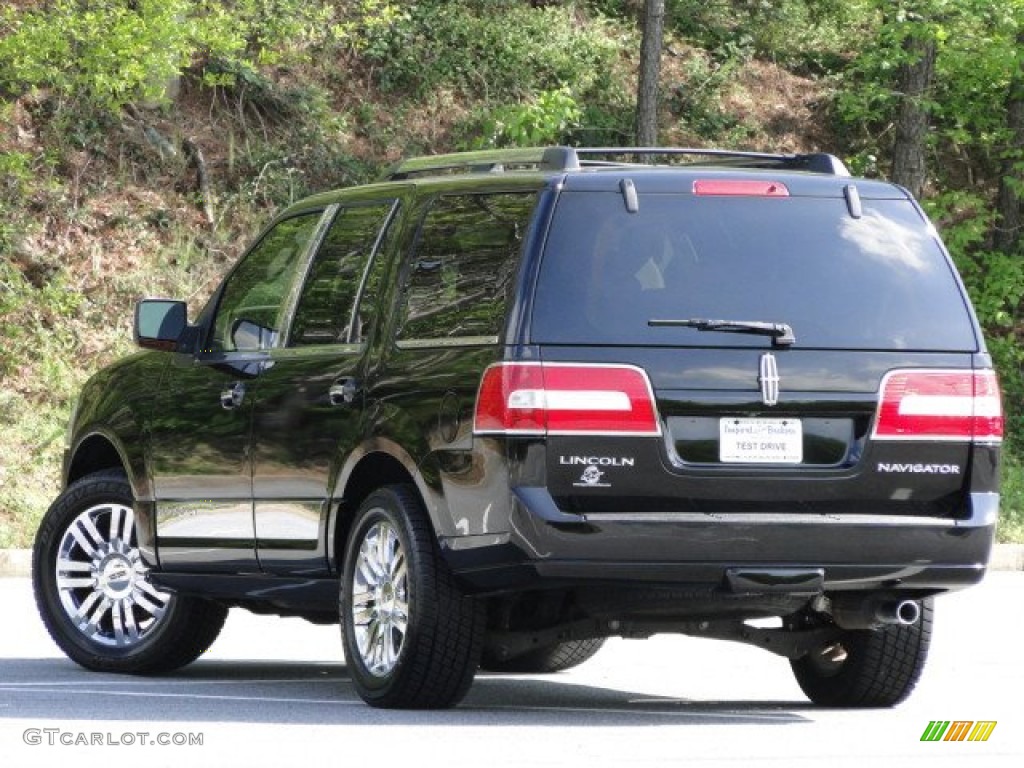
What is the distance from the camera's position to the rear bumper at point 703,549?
8508 millimetres

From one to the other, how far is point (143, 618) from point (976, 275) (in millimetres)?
20008

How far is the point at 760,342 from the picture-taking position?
8766 millimetres

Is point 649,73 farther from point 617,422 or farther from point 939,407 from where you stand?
point 617,422

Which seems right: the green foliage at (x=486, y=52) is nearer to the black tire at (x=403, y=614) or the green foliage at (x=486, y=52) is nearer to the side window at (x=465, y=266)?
the side window at (x=465, y=266)

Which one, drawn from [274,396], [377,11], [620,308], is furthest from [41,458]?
[620,308]

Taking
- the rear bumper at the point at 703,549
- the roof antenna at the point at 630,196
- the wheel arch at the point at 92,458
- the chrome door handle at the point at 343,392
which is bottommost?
the wheel arch at the point at 92,458

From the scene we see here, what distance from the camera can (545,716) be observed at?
9359 millimetres

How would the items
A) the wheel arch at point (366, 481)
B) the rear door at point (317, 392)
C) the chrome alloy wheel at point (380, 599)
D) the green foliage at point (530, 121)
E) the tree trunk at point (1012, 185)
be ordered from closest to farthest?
the wheel arch at point (366, 481)
the chrome alloy wheel at point (380, 599)
the rear door at point (317, 392)
the green foliage at point (530, 121)
the tree trunk at point (1012, 185)

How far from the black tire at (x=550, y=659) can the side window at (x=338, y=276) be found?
84.7 inches

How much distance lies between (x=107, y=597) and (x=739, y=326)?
12.5ft

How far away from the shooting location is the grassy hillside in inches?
835

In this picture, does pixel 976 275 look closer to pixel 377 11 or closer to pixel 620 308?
pixel 377 11

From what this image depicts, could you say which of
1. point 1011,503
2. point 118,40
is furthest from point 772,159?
point 1011,503

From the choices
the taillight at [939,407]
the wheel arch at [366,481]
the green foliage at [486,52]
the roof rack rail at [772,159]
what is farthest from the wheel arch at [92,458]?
the green foliage at [486,52]
